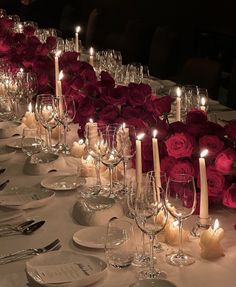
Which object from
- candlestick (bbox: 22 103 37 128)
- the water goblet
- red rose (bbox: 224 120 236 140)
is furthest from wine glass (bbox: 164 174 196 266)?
candlestick (bbox: 22 103 37 128)

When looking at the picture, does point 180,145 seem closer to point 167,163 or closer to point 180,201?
point 167,163

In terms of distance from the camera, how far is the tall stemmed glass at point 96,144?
1.83m

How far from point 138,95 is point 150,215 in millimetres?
796

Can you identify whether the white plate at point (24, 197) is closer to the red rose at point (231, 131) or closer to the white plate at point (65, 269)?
the white plate at point (65, 269)

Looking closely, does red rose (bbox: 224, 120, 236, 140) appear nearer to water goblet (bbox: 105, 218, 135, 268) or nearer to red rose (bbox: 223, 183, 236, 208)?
red rose (bbox: 223, 183, 236, 208)

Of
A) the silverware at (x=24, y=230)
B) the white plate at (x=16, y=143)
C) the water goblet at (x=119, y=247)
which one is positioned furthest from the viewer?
the white plate at (x=16, y=143)

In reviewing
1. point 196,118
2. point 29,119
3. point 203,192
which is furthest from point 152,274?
point 29,119

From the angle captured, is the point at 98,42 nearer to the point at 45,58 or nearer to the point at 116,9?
the point at 116,9

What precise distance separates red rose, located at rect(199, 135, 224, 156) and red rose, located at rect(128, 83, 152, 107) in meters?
0.41

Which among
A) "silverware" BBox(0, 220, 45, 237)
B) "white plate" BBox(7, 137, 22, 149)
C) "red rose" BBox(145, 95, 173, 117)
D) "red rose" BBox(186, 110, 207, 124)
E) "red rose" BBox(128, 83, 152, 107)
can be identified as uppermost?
"red rose" BBox(128, 83, 152, 107)

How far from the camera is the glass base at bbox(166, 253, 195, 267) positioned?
141cm

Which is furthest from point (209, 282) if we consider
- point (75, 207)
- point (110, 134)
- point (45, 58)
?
point (45, 58)

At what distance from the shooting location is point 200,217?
156cm

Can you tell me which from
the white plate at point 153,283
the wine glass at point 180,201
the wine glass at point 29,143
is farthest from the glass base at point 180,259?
the wine glass at point 29,143
